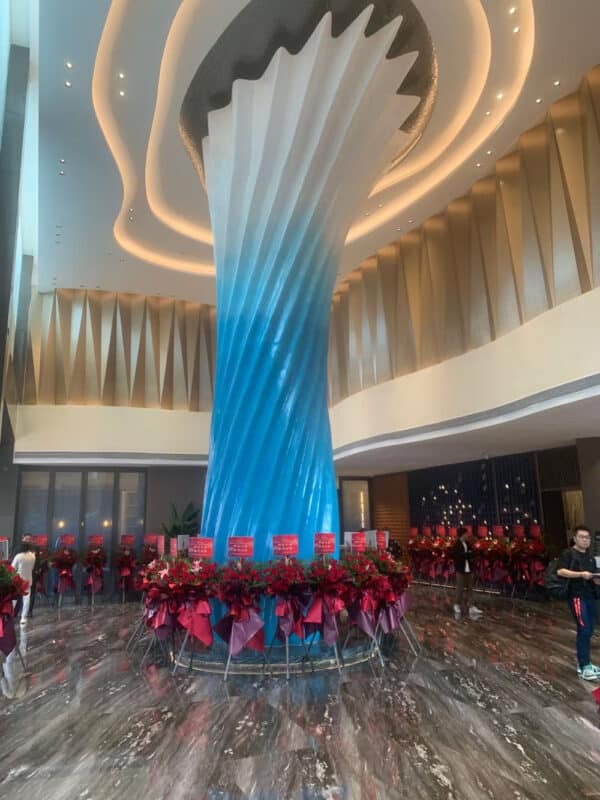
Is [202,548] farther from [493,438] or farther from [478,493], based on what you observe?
[478,493]

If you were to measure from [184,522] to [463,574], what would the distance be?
6806 mm

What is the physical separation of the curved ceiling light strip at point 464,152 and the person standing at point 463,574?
567 cm

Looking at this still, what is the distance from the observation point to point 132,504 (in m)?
14.2

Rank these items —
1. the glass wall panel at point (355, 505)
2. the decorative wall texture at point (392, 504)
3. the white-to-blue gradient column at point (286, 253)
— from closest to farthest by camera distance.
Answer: the white-to-blue gradient column at point (286, 253) < the decorative wall texture at point (392, 504) < the glass wall panel at point (355, 505)

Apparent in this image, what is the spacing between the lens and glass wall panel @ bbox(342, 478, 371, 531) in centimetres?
1733

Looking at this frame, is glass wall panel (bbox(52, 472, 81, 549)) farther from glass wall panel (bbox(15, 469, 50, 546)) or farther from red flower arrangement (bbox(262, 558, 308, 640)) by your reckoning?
red flower arrangement (bbox(262, 558, 308, 640))

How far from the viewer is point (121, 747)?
3943mm

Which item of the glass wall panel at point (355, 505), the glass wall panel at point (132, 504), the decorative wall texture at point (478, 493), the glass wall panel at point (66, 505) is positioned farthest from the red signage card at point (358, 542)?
the glass wall panel at point (355, 505)

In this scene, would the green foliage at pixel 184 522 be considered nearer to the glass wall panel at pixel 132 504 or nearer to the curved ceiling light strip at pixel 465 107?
the glass wall panel at pixel 132 504

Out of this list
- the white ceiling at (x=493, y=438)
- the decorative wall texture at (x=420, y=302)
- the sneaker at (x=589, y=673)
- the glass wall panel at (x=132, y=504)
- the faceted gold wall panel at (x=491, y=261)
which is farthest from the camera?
the glass wall panel at (x=132, y=504)

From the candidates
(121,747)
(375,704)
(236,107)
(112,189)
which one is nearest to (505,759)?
(375,704)

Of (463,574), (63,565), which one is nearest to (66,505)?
(63,565)

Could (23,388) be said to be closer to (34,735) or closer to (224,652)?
(224,652)

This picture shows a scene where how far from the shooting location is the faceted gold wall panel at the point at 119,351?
13.3 metres
